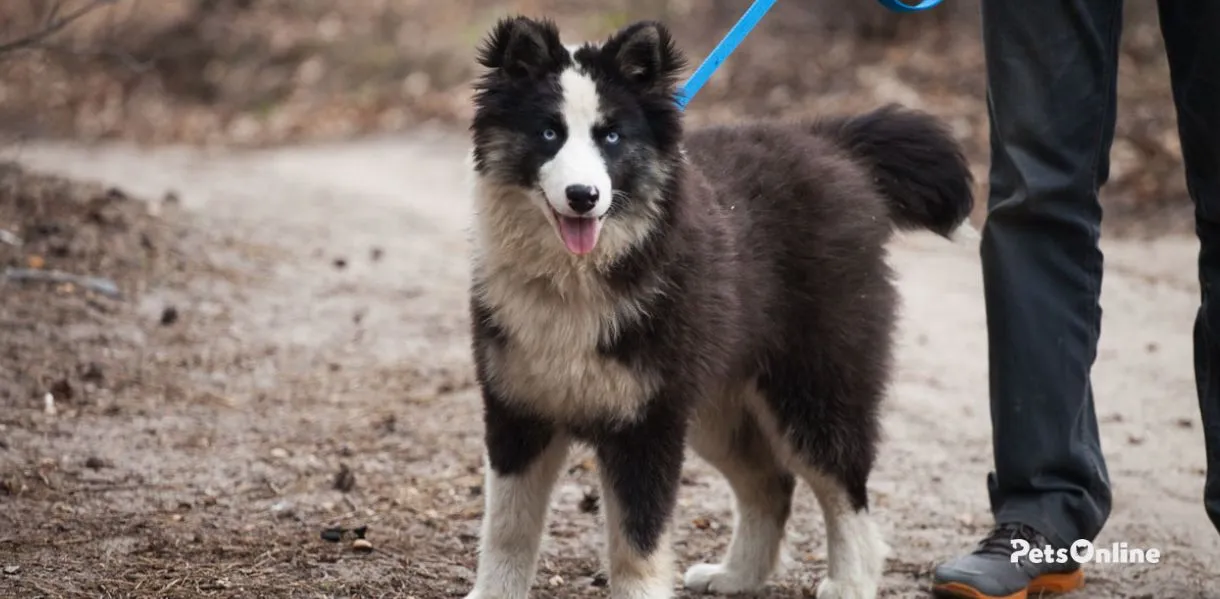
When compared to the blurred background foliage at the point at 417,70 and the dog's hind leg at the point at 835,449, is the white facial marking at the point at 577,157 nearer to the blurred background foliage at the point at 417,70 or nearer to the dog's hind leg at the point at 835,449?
the dog's hind leg at the point at 835,449

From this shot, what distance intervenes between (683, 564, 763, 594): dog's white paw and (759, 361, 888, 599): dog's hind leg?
0.27 m

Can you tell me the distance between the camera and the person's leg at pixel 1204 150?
4098 mm

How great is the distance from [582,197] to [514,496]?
36.2 inches

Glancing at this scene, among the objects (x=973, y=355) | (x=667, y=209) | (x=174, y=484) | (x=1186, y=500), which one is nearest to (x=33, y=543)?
(x=174, y=484)

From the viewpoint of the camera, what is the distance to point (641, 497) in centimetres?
395

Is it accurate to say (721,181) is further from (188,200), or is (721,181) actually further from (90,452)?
(188,200)

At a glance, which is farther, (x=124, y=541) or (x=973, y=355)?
(x=973, y=355)

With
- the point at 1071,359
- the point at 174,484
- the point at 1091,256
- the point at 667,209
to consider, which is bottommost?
the point at 174,484

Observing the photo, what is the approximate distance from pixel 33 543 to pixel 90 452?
1.05m

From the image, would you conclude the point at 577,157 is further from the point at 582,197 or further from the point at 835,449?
the point at 835,449

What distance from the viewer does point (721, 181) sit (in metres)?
4.42

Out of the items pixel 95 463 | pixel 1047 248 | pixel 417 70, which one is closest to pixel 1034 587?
pixel 1047 248

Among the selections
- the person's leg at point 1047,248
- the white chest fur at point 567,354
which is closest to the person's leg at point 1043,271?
the person's leg at point 1047,248

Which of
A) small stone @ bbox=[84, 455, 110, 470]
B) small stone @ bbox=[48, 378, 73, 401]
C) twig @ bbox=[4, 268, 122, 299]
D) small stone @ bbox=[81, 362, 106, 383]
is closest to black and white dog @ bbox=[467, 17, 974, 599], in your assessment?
small stone @ bbox=[84, 455, 110, 470]
